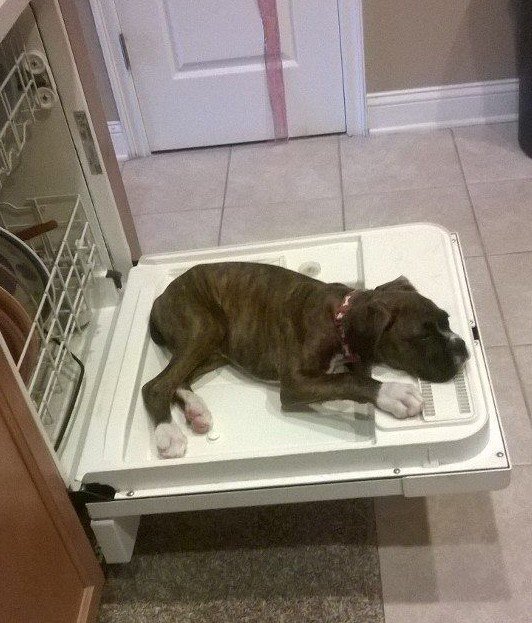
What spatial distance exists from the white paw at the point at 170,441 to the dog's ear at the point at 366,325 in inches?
13.9

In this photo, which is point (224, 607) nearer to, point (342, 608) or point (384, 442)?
point (342, 608)

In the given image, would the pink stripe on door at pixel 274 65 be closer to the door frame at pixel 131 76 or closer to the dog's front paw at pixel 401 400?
the door frame at pixel 131 76

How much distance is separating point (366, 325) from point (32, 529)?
0.65 metres

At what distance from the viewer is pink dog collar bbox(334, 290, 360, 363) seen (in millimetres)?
1343

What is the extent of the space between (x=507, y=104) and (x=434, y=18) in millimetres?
436

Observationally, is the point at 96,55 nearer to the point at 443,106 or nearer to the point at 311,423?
the point at 443,106

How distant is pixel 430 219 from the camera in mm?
2314

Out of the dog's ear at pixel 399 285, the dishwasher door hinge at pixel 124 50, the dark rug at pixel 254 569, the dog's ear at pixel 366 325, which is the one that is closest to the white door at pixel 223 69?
the dishwasher door hinge at pixel 124 50

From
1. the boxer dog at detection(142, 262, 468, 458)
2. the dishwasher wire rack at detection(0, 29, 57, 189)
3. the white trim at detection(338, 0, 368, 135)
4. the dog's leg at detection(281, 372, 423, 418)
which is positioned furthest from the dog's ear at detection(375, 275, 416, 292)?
the white trim at detection(338, 0, 368, 135)

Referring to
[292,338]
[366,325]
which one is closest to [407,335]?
[366,325]

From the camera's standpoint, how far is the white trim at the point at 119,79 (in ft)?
8.47

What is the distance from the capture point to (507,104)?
8.89 ft

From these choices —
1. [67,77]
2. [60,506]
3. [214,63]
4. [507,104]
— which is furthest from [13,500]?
[507,104]

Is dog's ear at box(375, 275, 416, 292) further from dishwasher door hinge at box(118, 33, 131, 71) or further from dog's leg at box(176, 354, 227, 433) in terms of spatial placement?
dishwasher door hinge at box(118, 33, 131, 71)
